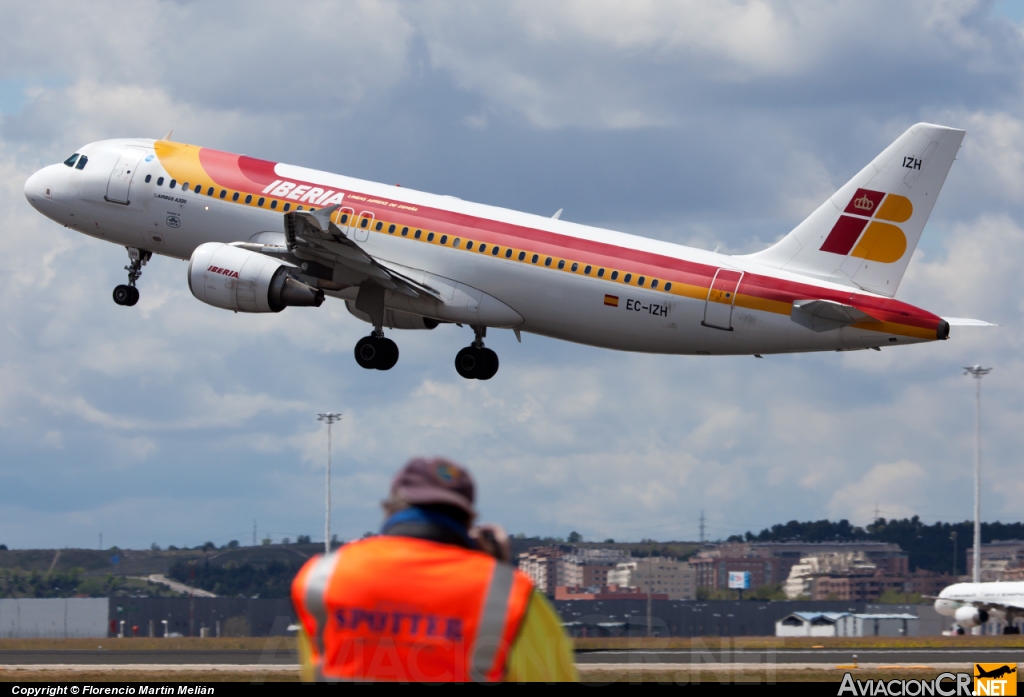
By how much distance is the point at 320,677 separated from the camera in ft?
19.1

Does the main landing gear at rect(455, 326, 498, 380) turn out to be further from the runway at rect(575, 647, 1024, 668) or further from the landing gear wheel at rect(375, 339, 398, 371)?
the runway at rect(575, 647, 1024, 668)

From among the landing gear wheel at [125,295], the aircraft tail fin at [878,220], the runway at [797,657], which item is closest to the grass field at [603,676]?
Answer: the runway at [797,657]

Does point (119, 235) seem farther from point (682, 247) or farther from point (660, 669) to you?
point (660, 669)

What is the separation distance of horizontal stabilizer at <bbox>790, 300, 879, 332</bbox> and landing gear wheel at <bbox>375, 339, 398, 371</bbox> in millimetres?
13510

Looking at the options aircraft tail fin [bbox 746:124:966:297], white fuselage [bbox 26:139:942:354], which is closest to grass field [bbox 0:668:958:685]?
white fuselage [bbox 26:139:942:354]

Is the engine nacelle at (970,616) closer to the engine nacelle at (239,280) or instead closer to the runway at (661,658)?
the runway at (661,658)

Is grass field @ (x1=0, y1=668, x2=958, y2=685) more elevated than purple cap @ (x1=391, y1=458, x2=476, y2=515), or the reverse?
purple cap @ (x1=391, y1=458, x2=476, y2=515)

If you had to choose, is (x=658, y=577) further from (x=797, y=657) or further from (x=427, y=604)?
(x=427, y=604)

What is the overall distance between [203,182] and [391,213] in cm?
656

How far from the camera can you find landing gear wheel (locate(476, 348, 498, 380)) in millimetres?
43656

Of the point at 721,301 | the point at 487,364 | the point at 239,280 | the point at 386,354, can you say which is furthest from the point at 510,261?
the point at 239,280

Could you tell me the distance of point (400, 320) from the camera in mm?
44562

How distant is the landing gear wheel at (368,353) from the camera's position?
42.9m

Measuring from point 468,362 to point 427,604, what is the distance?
3836 centimetres
